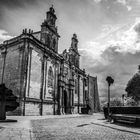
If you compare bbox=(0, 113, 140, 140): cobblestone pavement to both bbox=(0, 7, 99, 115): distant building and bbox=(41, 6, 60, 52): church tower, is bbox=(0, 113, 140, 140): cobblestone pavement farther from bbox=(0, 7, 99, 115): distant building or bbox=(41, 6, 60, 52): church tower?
bbox=(41, 6, 60, 52): church tower

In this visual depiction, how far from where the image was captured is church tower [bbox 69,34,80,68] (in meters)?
40.2

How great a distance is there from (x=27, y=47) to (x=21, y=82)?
5033 millimetres

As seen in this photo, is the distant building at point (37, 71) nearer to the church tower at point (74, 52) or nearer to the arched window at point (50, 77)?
the arched window at point (50, 77)

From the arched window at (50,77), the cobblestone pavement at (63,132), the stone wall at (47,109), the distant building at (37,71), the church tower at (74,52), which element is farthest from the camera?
the church tower at (74,52)

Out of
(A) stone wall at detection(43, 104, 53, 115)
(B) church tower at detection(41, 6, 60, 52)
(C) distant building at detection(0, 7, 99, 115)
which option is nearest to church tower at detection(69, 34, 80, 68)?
(C) distant building at detection(0, 7, 99, 115)

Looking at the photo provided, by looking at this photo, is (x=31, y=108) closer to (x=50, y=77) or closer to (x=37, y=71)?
(x=37, y=71)

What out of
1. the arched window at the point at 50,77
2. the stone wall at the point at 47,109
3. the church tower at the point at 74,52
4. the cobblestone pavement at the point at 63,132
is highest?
the church tower at the point at 74,52

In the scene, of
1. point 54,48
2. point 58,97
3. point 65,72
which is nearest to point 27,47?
point 54,48

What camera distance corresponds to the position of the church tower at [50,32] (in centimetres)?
2853

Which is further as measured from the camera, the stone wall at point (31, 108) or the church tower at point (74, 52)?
the church tower at point (74, 52)

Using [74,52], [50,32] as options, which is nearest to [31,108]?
[50,32]

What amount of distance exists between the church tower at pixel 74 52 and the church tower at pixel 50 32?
361 inches

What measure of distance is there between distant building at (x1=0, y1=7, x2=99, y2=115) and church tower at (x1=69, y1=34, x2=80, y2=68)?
605 cm

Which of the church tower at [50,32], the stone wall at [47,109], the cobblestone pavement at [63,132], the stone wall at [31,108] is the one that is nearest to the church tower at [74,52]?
the church tower at [50,32]
